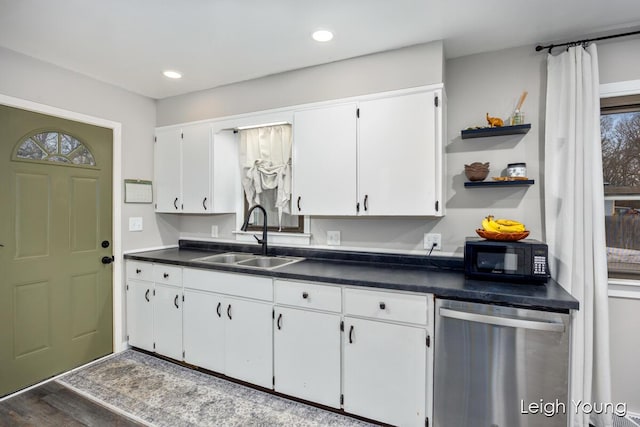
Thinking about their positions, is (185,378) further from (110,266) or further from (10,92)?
(10,92)

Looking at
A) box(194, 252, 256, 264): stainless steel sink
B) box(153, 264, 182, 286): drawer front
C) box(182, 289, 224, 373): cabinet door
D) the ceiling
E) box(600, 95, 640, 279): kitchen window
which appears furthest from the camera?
box(194, 252, 256, 264): stainless steel sink

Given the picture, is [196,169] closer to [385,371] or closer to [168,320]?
[168,320]

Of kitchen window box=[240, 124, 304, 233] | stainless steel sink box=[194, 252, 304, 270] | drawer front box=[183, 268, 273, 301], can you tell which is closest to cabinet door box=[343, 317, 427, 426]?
drawer front box=[183, 268, 273, 301]

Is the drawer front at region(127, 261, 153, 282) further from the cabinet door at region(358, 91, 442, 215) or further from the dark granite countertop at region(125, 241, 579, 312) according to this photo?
the cabinet door at region(358, 91, 442, 215)

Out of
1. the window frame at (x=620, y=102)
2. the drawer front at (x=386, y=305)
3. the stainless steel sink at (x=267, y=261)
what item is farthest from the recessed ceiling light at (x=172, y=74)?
the window frame at (x=620, y=102)

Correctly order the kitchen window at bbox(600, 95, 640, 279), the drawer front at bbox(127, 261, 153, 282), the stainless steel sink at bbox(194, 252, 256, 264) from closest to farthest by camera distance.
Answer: the kitchen window at bbox(600, 95, 640, 279) < the drawer front at bbox(127, 261, 153, 282) < the stainless steel sink at bbox(194, 252, 256, 264)

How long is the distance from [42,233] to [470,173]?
331 cm

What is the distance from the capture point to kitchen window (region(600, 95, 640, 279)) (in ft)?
7.04

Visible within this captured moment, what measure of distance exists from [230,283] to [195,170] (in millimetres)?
1290

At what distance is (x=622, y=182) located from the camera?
2.18 meters

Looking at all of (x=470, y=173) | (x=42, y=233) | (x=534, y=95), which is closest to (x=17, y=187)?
(x=42, y=233)

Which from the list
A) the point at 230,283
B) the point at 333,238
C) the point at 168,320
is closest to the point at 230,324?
the point at 230,283

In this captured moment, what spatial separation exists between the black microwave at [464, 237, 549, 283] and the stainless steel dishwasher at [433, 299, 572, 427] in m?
0.30

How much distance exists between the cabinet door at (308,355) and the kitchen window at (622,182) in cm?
194
